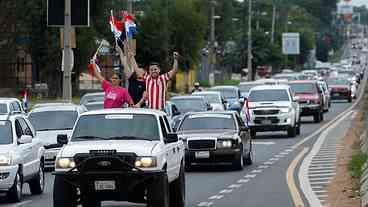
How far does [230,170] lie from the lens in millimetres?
29594

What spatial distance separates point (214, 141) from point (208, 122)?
1.33 m

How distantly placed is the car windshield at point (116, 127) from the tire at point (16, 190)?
11.3 feet

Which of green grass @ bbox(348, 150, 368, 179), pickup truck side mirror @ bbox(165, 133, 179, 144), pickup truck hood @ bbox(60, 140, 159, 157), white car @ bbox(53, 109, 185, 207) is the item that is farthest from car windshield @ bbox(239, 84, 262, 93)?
pickup truck hood @ bbox(60, 140, 159, 157)

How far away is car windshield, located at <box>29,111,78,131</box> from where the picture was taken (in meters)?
31.2

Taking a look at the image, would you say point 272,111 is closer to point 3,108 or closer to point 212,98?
point 212,98

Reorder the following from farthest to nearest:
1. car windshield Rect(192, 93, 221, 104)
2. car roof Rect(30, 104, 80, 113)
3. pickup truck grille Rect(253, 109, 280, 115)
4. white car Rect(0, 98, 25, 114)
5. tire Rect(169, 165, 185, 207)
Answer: car windshield Rect(192, 93, 221, 104)
pickup truck grille Rect(253, 109, 280, 115)
white car Rect(0, 98, 25, 114)
car roof Rect(30, 104, 80, 113)
tire Rect(169, 165, 185, 207)

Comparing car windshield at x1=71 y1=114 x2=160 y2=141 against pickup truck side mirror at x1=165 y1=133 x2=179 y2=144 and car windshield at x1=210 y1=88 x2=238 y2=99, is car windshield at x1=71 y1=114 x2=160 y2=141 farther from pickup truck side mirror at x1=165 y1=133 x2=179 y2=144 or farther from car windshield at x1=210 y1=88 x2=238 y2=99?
car windshield at x1=210 y1=88 x2=238 y2=99

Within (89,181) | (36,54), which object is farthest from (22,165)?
(36,54)

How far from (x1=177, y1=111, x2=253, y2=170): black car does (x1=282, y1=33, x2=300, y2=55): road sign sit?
112 metres

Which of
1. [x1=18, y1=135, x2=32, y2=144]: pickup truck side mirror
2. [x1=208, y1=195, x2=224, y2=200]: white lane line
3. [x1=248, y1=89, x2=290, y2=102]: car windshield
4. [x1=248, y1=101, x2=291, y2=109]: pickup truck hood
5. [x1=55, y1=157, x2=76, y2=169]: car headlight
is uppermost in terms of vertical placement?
[x1=55, y1=157, x2=76, y2=169]: car headlight

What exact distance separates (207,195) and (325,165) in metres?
8.45

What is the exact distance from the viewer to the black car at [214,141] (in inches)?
1131

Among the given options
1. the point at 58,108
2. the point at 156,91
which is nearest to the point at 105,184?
the point at 156,91

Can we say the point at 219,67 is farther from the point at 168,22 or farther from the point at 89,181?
the point at 89,181
